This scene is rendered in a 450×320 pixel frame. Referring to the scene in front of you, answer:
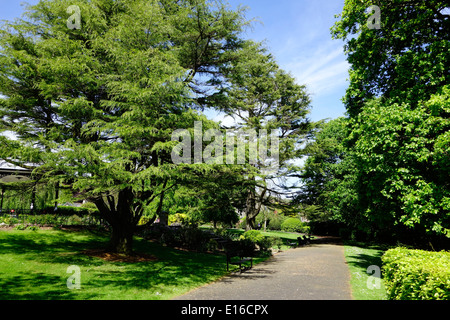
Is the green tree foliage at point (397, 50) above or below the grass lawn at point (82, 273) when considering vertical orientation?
above

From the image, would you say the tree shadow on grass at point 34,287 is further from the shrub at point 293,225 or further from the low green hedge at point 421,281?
the shrub at point 293,225

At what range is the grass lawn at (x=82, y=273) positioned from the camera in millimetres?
7332

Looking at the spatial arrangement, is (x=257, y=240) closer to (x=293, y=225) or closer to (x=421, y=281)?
(x=421, y=281)

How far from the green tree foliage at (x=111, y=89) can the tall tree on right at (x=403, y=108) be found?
635 centimetres

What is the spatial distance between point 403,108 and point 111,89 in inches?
460

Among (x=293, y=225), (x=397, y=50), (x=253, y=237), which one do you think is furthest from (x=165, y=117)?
(x=293, y=225)

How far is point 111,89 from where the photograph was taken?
1083 cm

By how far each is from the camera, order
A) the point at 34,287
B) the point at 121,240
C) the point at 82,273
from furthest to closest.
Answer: the point at 121,240 → the point at 82,273 → the point at 34,287

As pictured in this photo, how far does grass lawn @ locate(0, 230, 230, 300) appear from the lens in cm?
733

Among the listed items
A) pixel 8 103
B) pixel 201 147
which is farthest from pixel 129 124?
pixel 8 103

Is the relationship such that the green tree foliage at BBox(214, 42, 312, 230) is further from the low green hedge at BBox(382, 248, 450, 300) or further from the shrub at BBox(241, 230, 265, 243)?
the low green hedge at BBox(382, 248, 450, 300)

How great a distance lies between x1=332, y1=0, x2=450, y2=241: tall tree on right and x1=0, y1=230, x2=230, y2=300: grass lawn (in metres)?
7.92

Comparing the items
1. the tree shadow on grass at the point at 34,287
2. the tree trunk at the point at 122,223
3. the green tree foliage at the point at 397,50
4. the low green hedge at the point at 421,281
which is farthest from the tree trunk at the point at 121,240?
the green tree foliage at the point at 397,50

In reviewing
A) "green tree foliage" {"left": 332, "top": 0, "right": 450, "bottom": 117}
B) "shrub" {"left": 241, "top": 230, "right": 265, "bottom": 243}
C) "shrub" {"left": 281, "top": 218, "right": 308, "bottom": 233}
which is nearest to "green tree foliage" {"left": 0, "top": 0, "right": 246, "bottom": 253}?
"green tree foliage" {"left": 332, "top": 0, "right": 450, "bottom": 117}
